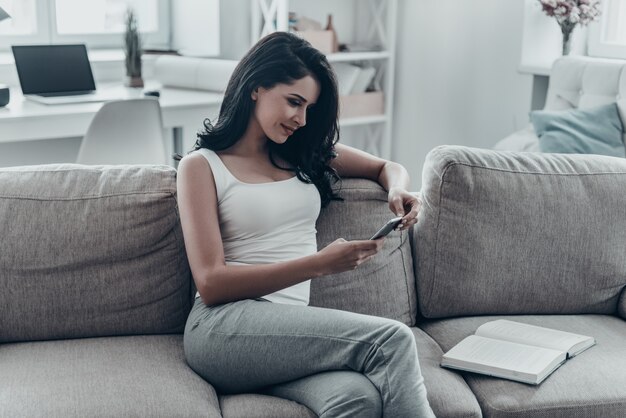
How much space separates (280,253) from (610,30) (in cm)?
248

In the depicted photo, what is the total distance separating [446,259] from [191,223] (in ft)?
2.22

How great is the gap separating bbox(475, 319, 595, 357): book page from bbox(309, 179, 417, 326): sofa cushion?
21 centimetres

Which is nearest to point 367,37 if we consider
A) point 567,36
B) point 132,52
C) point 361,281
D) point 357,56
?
point 357,56

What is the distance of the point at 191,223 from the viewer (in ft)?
5.91

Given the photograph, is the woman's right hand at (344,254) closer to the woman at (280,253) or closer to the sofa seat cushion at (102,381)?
the woman at (280,253)

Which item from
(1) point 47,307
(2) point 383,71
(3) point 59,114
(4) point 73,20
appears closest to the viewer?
(1) point 47,307

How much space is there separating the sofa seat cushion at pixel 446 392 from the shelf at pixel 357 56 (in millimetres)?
2296

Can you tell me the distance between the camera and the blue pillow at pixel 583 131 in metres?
3.17

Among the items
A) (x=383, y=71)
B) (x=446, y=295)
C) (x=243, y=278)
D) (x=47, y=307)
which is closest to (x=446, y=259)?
(x=446, y=295)

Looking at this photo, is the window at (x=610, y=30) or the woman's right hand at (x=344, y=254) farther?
the window at (x=610, y=30)

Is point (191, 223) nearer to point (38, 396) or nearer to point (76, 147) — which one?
point (38, 396)

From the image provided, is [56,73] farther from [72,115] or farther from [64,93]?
[72,115]

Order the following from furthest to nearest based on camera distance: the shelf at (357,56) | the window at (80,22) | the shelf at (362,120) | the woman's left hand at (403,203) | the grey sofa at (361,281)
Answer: the shelf at (362,120)
the shelf at (357,56)
the window at (80,22)
the woman's left hand at (403,203)
the grey sofa at (361,281)

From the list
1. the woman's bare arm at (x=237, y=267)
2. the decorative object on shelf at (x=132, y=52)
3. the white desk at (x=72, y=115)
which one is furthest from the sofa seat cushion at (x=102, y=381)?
the decorative object on shelf at (x=132, y=52)
